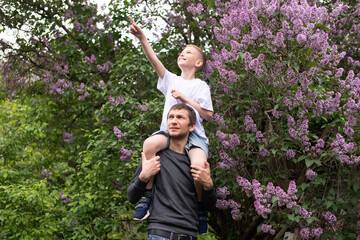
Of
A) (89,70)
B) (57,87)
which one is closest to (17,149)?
(57,87)

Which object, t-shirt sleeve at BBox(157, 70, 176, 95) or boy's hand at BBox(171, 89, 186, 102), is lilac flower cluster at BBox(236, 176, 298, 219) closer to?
boy's hand at BBox(171, 89, 186, 102)

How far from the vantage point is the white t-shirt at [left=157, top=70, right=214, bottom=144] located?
314cm

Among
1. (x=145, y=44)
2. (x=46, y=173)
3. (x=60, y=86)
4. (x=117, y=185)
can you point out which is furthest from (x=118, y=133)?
(x=46, y=173)

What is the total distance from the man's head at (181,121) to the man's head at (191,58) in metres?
0.58

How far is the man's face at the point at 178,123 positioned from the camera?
2.81 m

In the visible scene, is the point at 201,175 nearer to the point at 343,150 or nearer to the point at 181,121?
the point at 181,121

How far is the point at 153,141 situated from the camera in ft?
9.14

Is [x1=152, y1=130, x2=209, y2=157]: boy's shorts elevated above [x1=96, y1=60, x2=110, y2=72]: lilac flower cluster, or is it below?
below

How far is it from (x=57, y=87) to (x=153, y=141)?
14.4 ft

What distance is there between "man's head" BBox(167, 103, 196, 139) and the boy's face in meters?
0.58

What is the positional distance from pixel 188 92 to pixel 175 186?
83cm

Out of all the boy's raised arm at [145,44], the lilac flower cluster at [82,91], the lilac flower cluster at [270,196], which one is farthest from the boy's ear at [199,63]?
the lilac flower cluster at [82,91]

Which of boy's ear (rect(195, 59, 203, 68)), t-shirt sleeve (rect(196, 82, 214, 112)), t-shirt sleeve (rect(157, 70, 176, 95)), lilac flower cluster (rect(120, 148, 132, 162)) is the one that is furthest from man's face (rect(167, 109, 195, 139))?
lilac flower cluster (rect(120, 148, 132, 162))

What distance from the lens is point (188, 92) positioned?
10.7 ft
